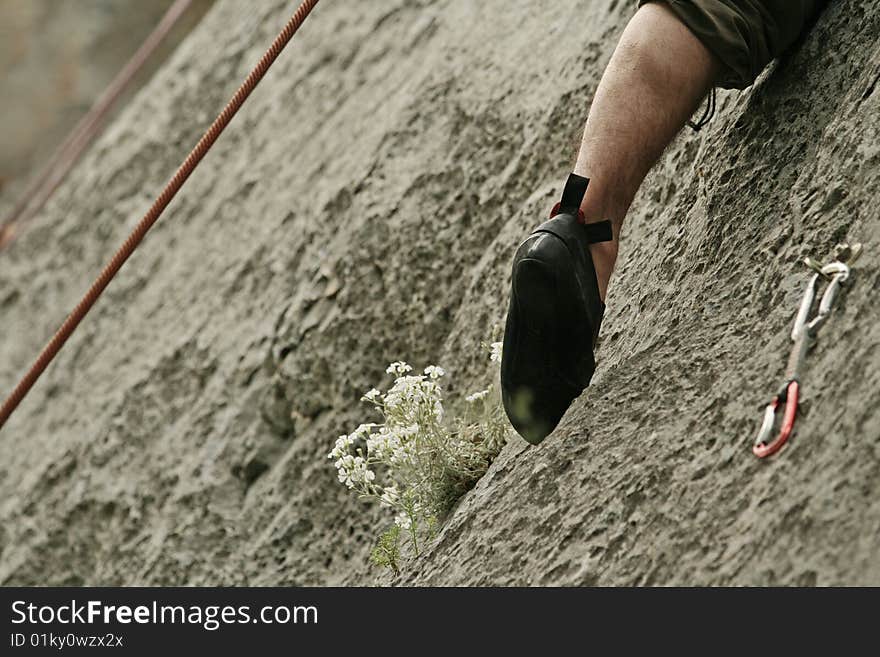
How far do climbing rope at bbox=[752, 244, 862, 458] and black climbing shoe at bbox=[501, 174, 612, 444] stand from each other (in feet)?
1.14

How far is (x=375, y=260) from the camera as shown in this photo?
134 inches

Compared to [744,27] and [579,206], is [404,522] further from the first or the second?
[744,27]

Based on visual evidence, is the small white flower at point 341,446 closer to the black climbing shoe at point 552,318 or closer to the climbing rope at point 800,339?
the black climbing shoe at point 552,318

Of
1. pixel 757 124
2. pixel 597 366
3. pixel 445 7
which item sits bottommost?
pixel 597 366

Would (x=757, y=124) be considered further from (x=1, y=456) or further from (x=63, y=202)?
(x=63, y=202)

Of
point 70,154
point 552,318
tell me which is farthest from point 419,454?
point 70,154

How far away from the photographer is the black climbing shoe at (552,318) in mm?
1825

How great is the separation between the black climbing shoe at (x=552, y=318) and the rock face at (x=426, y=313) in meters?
0.09

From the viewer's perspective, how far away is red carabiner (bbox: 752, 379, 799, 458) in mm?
1560

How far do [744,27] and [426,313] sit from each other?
1.41m

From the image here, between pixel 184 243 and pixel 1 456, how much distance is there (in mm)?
1132

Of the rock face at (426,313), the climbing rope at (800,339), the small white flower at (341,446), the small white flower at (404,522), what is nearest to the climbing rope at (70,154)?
the rock face at (426,313)

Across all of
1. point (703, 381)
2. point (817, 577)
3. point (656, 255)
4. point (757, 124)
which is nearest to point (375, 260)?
point (656, 255)

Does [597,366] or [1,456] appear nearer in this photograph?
[597,366]
